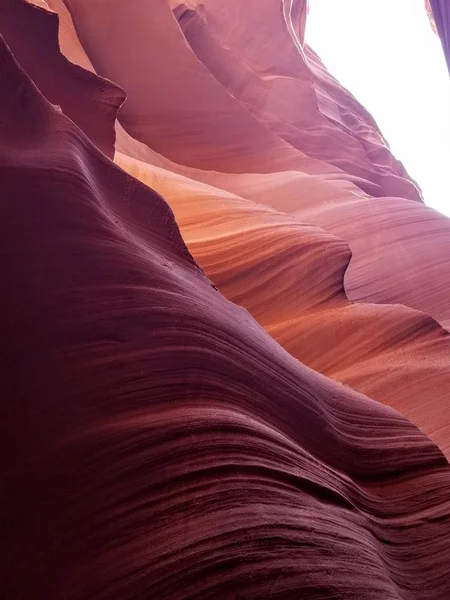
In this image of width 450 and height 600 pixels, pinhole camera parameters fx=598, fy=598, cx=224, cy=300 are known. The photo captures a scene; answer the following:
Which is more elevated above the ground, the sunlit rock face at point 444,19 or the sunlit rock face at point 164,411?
the sunlit rock face at point 444,19

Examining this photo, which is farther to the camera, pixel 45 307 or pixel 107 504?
pixel 45 307

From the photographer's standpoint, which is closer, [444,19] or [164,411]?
[164,411]

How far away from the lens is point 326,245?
3928mm

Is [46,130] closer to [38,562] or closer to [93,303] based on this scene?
[93,303]

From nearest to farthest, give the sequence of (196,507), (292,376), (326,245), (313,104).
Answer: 1. (196,507)
2. (292,376)
3. (326,245)
4. (313,104)

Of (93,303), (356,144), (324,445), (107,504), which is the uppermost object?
(93,303)

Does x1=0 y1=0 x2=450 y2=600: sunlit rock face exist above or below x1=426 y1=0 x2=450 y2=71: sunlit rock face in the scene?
below

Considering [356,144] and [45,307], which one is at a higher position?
[45,307]

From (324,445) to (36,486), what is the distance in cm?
101

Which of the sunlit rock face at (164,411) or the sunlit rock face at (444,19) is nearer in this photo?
the sunlit rock face at (164,411)

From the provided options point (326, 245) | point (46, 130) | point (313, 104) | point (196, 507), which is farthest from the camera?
point (313, 104)

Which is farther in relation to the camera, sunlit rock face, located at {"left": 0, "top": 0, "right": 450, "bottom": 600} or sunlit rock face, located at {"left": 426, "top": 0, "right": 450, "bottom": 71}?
sunlit rock face, located at {"left": 426, "top": 0, "right": 450, "bottom": 71}

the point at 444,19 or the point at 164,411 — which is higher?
the point at 444,19

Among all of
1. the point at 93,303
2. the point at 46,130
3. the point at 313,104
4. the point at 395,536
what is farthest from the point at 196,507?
the point at 313,104
